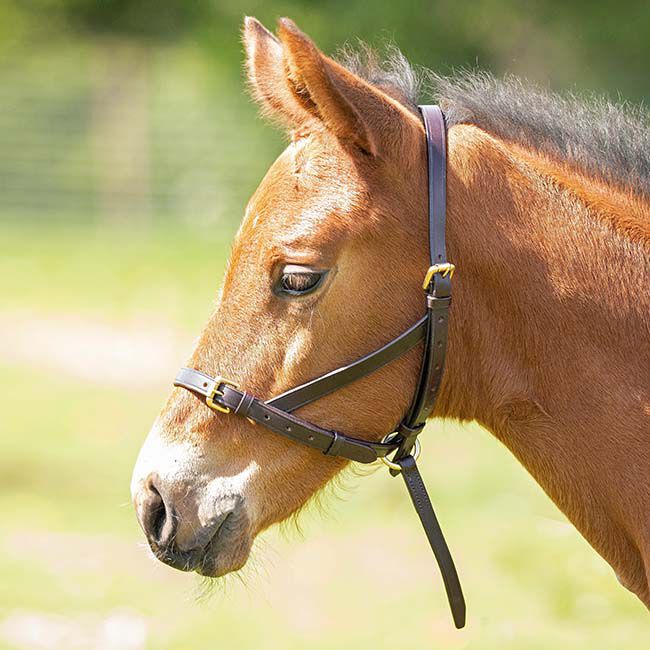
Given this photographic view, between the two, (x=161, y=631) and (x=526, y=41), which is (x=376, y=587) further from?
(x=526, y=41)

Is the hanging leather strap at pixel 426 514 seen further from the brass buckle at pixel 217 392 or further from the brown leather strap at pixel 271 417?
the brass buckle at pixel 217 392

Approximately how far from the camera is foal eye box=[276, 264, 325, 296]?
9.35ft

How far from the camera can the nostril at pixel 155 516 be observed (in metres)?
2.94

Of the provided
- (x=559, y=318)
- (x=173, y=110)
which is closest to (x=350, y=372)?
(x=559, y=318)

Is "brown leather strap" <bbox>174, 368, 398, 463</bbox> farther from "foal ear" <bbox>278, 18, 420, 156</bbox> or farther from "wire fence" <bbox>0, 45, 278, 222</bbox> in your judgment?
"wire fence" <bbox>0, 45, 278, 222</bbox>

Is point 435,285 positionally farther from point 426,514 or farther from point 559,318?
point 426,514

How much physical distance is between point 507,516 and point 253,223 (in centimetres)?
493

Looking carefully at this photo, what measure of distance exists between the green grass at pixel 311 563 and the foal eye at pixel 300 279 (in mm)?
863

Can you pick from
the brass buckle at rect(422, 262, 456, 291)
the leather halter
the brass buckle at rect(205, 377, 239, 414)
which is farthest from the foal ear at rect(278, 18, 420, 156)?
the brass buckle at rect(205, 377, 239, 414)

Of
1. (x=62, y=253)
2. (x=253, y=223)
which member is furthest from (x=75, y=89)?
(x=253, y=223)

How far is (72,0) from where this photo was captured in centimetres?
3045

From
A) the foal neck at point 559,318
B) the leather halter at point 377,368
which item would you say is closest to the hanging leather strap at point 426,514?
the leather halter at point 377,368

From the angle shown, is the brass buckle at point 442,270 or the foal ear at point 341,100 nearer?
the foal ear at point 341,100

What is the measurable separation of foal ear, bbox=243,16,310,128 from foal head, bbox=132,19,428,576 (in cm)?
6
